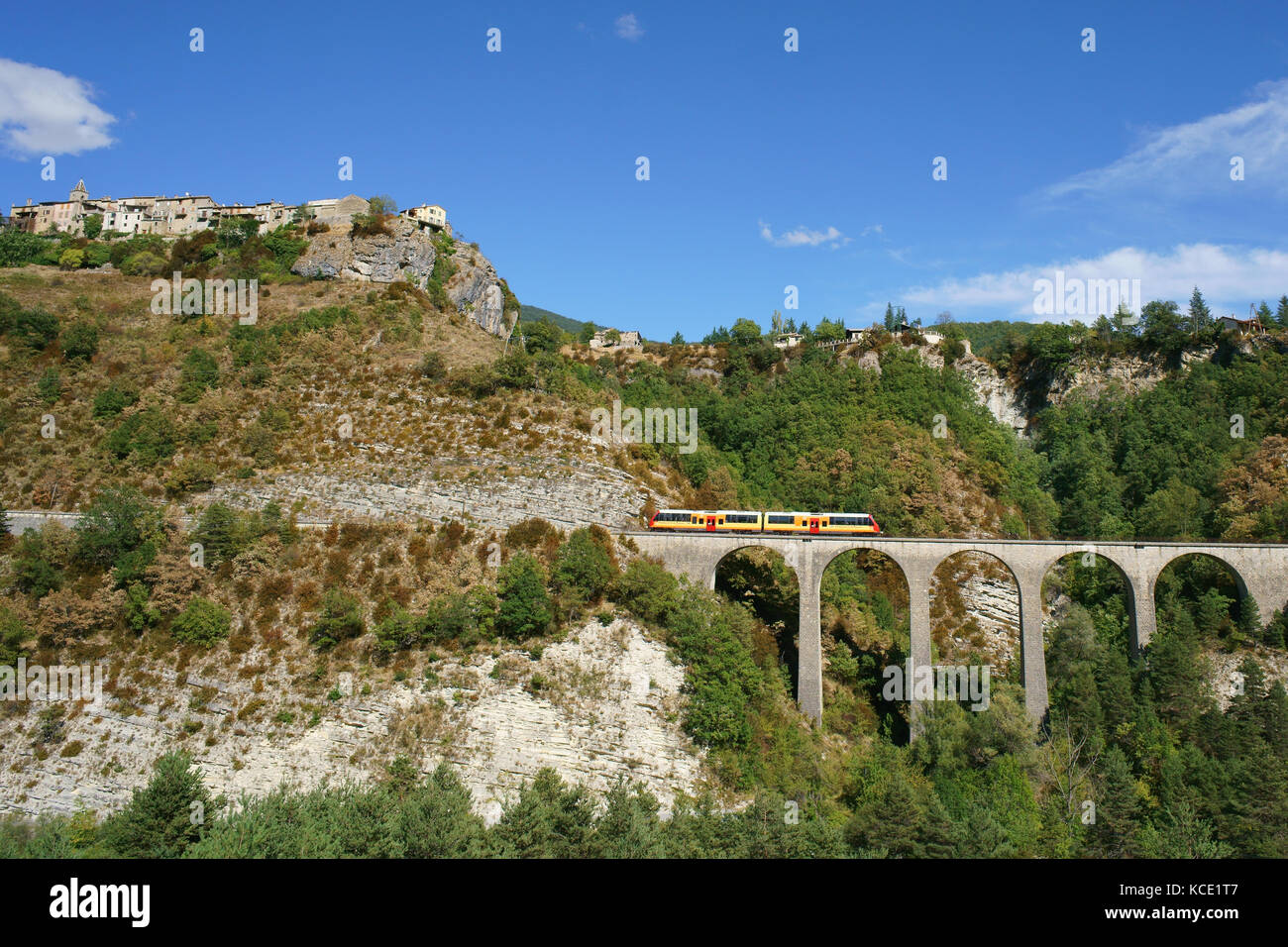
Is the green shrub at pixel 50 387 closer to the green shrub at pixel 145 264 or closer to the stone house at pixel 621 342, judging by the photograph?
the green shrub at pixel 145 264

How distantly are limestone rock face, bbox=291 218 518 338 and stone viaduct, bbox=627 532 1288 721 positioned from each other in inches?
1538

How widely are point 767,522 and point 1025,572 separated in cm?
1289

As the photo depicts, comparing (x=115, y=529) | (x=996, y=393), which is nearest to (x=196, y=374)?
(x=115, y=529)

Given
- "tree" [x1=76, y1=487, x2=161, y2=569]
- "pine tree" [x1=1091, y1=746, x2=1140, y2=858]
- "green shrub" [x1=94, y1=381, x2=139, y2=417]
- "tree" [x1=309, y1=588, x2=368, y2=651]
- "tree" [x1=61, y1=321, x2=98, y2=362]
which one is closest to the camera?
"pine tree" [x1=1091, y1=746, x2=1140, y2=858]

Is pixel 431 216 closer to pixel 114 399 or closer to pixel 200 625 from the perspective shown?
pixel 114 399

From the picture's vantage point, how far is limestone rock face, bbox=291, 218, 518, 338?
214ft

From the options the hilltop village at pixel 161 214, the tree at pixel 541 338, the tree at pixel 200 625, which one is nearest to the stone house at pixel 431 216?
the hilltop village at pixel 161 214

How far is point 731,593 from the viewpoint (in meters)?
46.7

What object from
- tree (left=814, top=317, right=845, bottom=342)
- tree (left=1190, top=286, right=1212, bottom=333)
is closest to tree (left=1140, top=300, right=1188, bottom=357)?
tree (left=1190, top=286, right=1212, bottom=333)

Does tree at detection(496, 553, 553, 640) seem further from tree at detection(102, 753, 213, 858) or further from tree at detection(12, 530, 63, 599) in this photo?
tree at detection(12, 530, 63, 599)

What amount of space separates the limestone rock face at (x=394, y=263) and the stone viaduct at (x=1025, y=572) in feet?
128

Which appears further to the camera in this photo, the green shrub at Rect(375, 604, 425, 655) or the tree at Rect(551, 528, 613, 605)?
the tree at Rect(551, 528, 613, 605)
